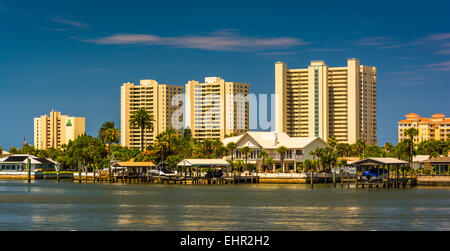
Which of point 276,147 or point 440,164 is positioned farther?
point 276,147

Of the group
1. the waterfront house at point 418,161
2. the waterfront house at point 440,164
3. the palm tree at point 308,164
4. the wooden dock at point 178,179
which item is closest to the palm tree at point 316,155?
the palm tree at point 308,164

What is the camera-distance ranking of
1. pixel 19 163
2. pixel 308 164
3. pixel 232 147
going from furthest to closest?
1. pixel 19 163
2. pixel 232 147
3. pixel 308 164

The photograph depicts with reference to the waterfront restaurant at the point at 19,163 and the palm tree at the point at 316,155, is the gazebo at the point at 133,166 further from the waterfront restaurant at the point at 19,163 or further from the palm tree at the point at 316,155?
the waterfront restaurant at the point at 19,163

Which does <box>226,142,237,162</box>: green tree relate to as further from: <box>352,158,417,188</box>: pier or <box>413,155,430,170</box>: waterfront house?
<box>413,155,430,170</box>: waterfront house

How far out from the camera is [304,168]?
474 ft

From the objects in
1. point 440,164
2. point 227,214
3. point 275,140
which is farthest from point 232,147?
point 227,214

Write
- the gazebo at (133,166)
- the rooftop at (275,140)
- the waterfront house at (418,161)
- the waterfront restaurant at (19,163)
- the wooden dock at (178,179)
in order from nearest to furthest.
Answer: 1. the wooden dock at (178,179)
2. the gazebo at (133,166)
3. the rooftop at (275,140)
4. the waterfront house at (418,161)
5. the waterfront restaurant at (19,163)

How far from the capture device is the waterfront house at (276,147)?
487 ft

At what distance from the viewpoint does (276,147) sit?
496 ft

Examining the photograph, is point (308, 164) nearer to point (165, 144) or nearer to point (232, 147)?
point (232, 147)

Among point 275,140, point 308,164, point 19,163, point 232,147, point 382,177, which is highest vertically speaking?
point 275,140

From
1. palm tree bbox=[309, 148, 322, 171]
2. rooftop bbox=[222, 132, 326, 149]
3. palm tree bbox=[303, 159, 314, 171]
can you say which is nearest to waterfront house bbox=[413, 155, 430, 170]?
palm tree bbox=[309, 148, 322, 171]
